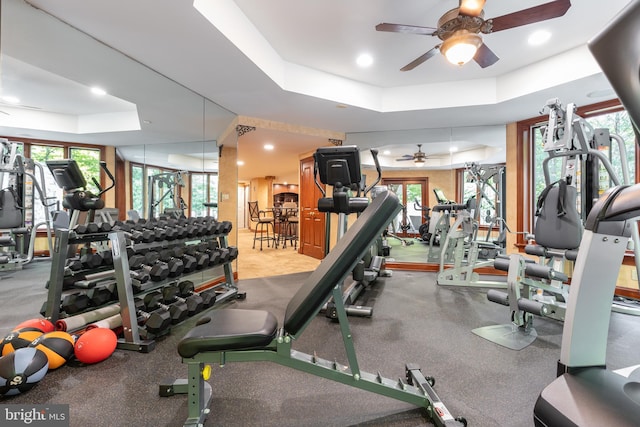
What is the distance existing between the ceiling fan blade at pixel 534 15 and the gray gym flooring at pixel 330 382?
2323 mm

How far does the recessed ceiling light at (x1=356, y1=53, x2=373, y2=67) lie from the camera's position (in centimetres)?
326

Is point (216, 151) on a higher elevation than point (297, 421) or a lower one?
higher

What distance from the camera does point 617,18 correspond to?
447mm

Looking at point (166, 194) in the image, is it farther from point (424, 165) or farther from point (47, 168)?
point (424, 165)

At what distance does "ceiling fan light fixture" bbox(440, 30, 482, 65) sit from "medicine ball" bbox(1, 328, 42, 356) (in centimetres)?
362

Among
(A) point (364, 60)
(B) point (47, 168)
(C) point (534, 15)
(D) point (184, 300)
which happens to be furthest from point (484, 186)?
(B) point (47, 168)

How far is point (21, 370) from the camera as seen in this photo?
5.17 ft

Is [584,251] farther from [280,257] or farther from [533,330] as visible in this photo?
[280,257]

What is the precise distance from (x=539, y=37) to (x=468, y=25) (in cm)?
136

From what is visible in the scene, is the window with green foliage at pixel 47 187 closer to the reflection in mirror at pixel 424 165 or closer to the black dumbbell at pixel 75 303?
the black dumbbell at pixel 75 303

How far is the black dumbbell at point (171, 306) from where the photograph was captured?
224 centimetres

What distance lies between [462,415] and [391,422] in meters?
0.37

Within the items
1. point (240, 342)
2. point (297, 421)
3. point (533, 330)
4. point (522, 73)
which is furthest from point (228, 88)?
point (533, 330)

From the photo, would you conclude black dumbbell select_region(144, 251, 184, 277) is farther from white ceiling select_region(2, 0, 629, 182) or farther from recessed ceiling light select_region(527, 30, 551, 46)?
recessed ceiling light select_region(527, 30, 551, 46)
